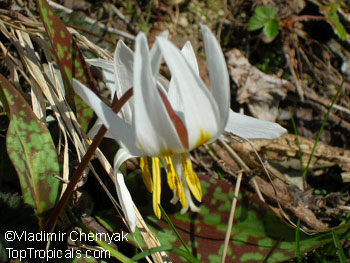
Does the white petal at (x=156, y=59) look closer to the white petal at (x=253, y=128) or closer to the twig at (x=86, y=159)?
the twig at (x=86, y=159)

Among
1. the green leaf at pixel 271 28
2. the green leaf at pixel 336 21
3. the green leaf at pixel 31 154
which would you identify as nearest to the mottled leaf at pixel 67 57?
the green leaf at pixel 31 154

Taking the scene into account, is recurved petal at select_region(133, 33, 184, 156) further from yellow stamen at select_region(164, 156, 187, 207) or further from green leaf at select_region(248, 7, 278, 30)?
green leaf at select_region(248, 7, 278, 30)

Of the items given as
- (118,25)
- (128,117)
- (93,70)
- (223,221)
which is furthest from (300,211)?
(118,25)

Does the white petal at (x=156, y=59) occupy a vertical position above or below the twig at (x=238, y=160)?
above

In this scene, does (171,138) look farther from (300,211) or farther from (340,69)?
(340,69)

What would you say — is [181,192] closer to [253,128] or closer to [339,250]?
[253,128]

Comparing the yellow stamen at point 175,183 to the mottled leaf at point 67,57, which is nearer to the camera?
the yellow stamen at point 175,183
